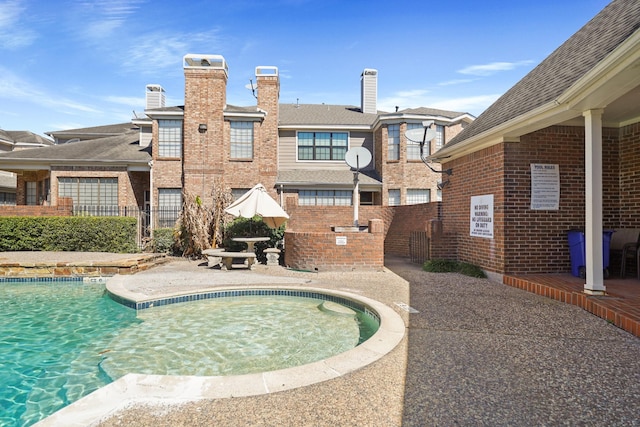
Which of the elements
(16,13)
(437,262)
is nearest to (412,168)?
(437,262)

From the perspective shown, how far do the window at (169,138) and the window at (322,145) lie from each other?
6.54 metres

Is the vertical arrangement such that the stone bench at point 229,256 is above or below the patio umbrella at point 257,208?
below

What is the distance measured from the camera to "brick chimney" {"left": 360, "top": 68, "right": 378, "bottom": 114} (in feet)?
73.3

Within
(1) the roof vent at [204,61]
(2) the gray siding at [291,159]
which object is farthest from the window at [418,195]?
(1) the roof vent at [204,61]

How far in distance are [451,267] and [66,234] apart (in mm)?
13266

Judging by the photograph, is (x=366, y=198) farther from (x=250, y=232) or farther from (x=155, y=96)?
(x=155, y=96)

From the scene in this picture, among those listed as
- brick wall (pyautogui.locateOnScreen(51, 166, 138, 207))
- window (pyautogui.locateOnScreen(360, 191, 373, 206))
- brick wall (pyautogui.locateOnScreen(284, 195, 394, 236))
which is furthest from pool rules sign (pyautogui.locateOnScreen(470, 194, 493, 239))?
brick wall (pyautogui.locateOnScreen(51, 166, 138, 207))

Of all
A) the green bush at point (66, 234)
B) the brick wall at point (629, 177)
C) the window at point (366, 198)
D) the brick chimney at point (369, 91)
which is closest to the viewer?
the brick wall at point (629, 177)

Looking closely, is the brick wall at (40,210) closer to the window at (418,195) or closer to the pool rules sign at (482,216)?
the pool rules sign at (482,216)

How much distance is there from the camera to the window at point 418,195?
61.6 ft

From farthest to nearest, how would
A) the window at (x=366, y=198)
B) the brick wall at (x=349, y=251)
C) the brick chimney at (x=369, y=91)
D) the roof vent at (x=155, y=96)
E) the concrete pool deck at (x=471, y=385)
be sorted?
the roof vent at (x=155, y=96) → the brick chimney at (x=369, y=91) → the window at (x=366, y=198) → the brick wall at (x=349, y=251) → the concrete pool deck at (x=471, y=385)

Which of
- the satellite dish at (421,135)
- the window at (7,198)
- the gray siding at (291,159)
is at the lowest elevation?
the window at (7,198)

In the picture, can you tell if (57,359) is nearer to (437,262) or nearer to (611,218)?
(437,262)

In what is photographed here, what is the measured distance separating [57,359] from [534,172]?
30.1ft
